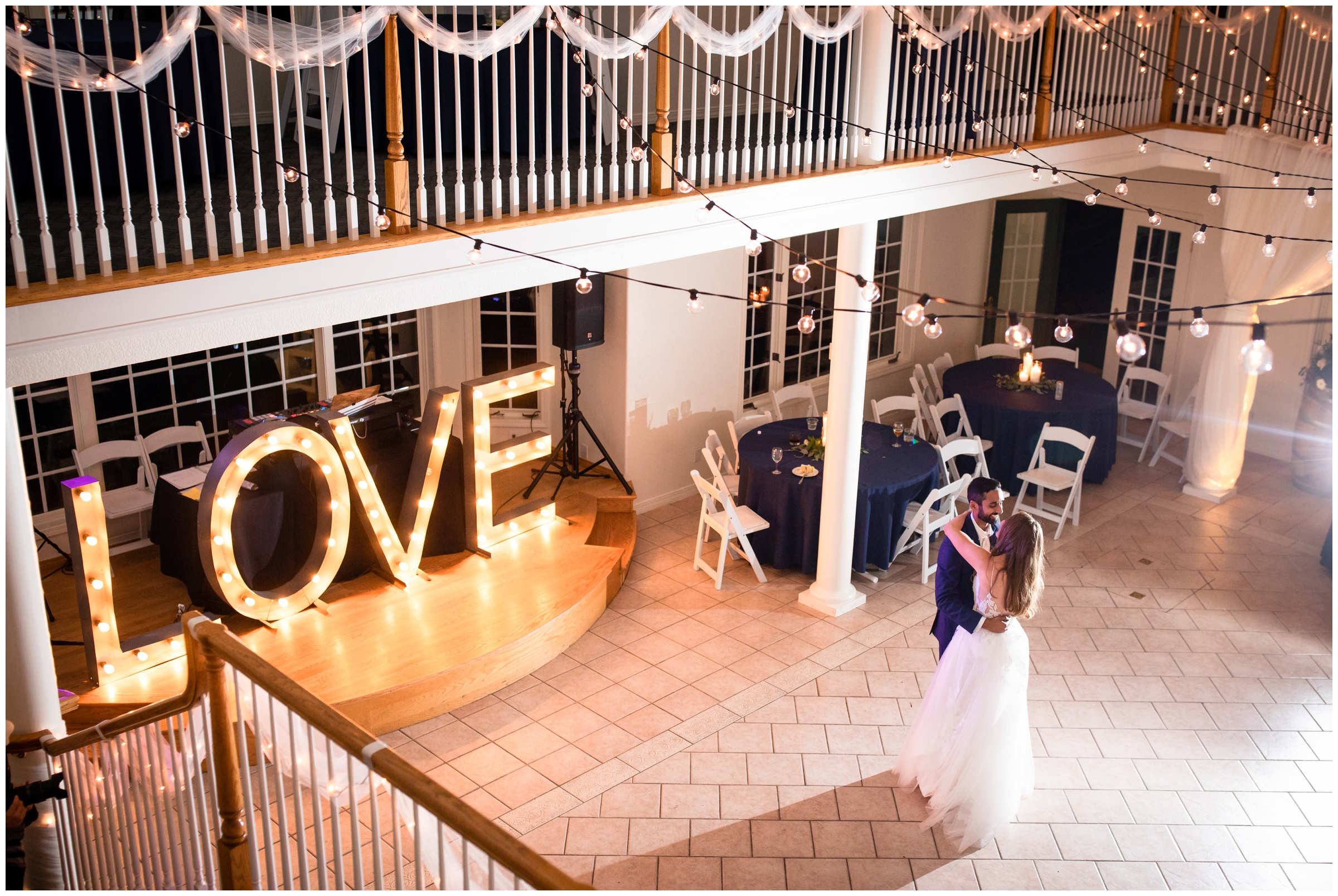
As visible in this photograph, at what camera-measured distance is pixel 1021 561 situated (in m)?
5.54

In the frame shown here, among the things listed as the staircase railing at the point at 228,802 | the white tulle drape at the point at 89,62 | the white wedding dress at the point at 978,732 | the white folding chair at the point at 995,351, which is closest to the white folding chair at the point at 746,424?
the white folding chair at the point at 995,351

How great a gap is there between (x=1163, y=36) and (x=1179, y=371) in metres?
3.46

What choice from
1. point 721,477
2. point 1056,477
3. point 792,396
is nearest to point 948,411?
point 1056,477

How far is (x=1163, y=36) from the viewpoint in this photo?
→ 32.3 feet

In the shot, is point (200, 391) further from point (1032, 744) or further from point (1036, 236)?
point (1036, 236)

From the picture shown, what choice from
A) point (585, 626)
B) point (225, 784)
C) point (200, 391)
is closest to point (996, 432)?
point (585, 626)

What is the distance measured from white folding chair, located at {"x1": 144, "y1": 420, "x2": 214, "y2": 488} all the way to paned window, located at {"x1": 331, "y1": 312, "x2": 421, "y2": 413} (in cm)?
115

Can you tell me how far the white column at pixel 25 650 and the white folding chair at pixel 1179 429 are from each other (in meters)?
9.21

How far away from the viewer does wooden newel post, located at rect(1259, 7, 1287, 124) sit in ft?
29.9

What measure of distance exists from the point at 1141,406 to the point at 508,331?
6.00 metres

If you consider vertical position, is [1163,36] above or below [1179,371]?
above

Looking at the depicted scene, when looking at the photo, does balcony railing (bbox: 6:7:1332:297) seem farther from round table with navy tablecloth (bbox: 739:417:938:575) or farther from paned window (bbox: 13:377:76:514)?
round table with navy tablecloth (bbox: 739:417:938:575)

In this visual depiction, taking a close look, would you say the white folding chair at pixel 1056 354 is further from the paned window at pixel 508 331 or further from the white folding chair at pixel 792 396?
the paned window at pixel 508 331

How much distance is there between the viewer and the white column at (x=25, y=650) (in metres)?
4.40
